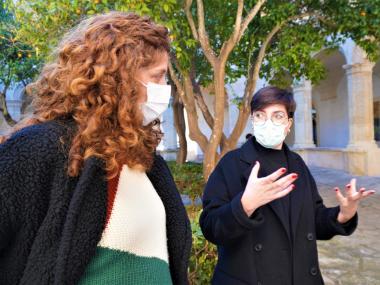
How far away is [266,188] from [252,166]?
0.46 metres

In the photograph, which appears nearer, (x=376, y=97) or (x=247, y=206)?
(x=247, y=206)

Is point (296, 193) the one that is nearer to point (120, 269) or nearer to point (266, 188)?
point (266, 188)

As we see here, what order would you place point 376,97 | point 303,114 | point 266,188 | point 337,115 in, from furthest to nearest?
point 337,115 → point 376,97 → point 303,114 → point 266,188

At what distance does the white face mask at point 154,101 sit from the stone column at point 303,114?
14.0m

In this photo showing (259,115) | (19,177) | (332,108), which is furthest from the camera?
(332,108)

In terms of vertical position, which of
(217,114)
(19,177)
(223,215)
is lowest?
(223,215)

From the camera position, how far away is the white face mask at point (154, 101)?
130cm

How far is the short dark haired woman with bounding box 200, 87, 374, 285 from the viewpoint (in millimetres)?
1879

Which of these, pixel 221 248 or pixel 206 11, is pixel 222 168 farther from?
pixel 206 11

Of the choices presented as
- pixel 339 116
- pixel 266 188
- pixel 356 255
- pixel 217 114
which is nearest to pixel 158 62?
pixel 266 188

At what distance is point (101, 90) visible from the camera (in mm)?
1127

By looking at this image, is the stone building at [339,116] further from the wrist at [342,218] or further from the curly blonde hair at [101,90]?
the curly blonde hair at [101,90]

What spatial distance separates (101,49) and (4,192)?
0.49 meters

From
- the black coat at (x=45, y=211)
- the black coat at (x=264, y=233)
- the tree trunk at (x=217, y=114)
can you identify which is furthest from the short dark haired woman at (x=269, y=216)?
the tree trunk at (x=217, y=114)
